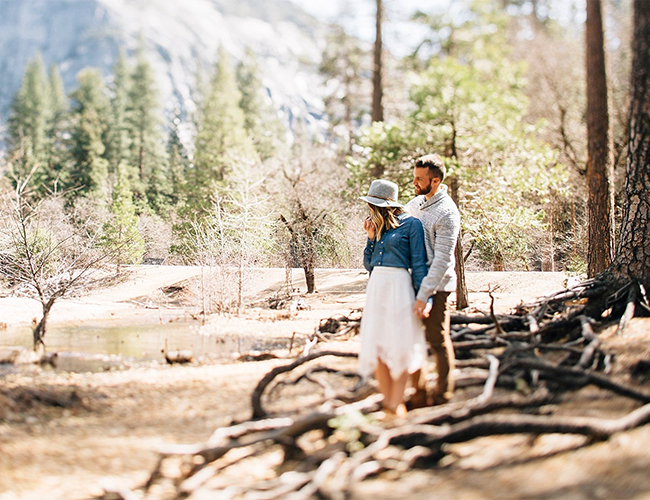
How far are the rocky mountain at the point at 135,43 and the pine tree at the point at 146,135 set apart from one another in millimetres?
74575

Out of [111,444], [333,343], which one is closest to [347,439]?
[111,444]

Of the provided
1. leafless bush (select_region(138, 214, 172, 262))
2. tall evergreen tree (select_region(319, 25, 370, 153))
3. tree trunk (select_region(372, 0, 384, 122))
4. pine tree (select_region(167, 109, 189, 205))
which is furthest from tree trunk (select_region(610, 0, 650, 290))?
pine tree (select_region(167, 109, 189, 205))

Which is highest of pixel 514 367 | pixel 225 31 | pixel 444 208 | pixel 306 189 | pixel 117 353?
pixel 225 31

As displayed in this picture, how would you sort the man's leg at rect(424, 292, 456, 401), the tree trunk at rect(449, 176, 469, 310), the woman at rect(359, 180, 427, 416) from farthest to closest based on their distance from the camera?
the tree trunk at rect(449, 176, 469, 310)
the man's leg at rect(424, 292, 456, 401)
the woman at rect(359, 180, 427, 416)

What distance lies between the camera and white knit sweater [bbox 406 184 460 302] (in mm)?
3911

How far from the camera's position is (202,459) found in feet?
11.2

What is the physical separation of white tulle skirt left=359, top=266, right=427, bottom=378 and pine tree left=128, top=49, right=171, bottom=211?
1300 inches

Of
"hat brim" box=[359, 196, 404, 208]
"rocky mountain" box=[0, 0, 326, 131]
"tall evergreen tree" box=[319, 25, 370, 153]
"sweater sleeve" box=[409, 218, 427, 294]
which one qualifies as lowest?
"sweater sleeve" box=[409, 218, 427, 294]

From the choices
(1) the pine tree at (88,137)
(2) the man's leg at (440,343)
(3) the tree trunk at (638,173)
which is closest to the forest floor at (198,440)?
(2) the man's leg at (440,343)

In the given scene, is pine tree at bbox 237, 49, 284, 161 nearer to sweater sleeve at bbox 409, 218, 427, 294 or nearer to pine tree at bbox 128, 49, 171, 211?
pine tree at bbox 128, 49, 171, 211

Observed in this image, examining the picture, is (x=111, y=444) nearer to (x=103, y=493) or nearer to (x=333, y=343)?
(x=103, y=493)

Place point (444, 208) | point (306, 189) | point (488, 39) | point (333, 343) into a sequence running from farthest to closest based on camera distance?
point (306, 189)
point (488, 39)
point (333, 343)
point (444, 208)

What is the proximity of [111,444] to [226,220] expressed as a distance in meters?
12.7

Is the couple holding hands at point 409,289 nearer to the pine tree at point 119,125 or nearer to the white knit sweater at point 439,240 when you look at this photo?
the white knit sweater at point 439,240
